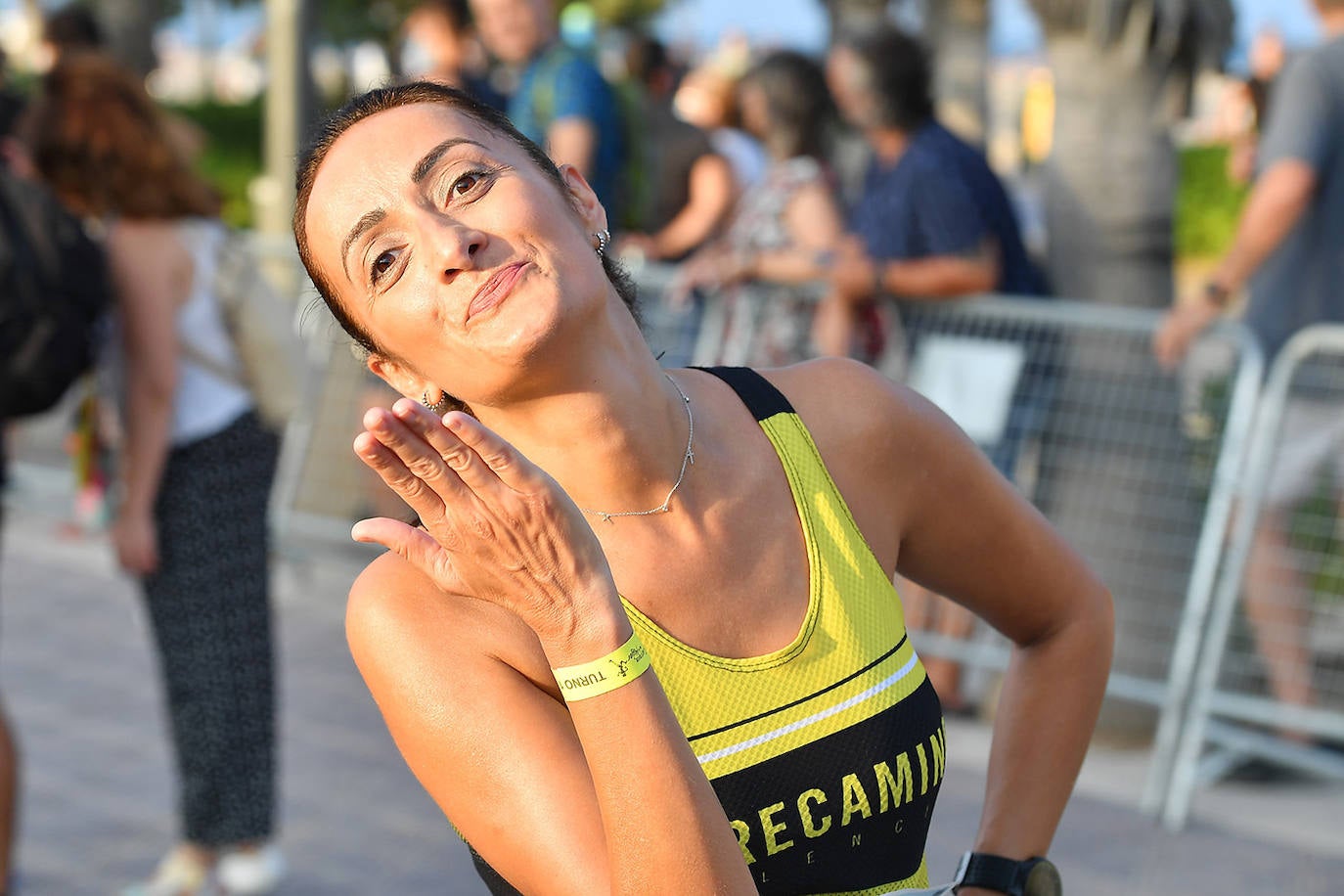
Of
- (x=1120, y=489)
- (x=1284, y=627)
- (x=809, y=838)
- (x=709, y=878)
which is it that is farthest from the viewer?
(x=1120, y=489)

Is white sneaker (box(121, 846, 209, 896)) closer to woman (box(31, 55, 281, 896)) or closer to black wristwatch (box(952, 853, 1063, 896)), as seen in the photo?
woman (box(31, 55, 281, 896))

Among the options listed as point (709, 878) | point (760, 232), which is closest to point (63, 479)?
point (760, 232)

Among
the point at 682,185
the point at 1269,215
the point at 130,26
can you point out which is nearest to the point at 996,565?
the point at 1269,215

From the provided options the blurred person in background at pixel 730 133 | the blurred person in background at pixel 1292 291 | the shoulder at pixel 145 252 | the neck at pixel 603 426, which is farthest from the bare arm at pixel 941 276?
the neck at pixel 603 426

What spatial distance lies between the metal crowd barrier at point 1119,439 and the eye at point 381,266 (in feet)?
12.5

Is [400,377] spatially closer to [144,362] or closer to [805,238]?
[144,362]

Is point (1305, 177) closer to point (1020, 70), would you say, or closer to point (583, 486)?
point (583, 486)

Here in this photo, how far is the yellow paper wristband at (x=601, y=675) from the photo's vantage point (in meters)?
1.47

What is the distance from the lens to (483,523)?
56.1 inches

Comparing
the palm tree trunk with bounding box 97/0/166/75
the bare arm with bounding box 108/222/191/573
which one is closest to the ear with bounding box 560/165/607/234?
the bare arm with bounding box 108/222/191/573

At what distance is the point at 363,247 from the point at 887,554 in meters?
0.81

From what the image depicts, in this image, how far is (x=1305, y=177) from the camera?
16.3ft

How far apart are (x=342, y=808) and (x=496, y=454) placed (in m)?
3.87

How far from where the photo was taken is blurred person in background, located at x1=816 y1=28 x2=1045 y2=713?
18.0ft
